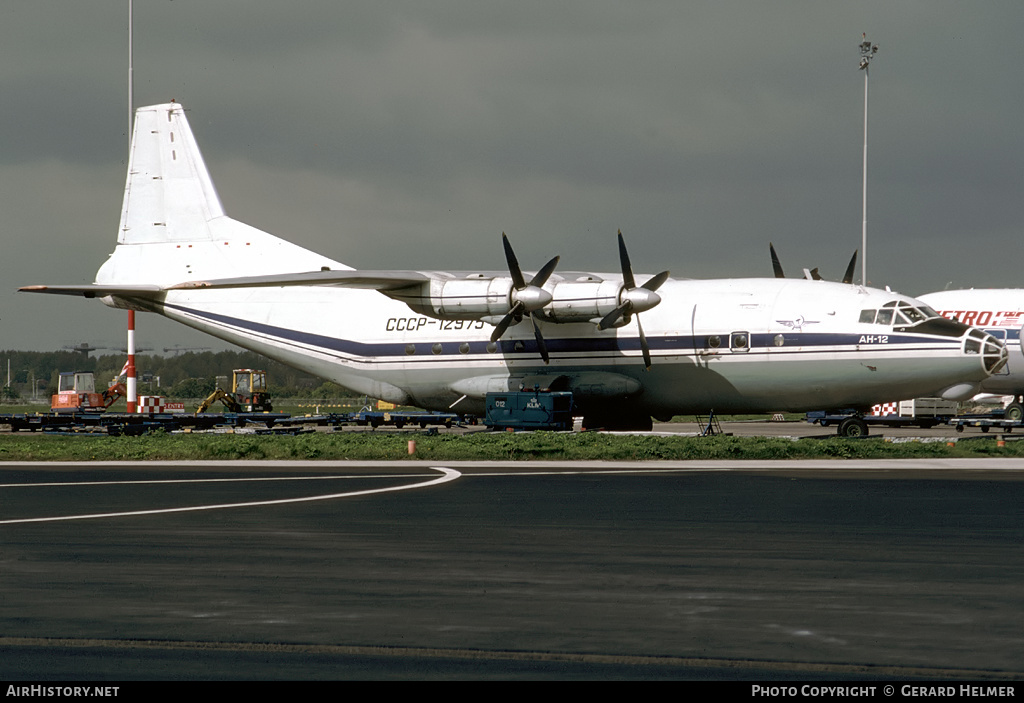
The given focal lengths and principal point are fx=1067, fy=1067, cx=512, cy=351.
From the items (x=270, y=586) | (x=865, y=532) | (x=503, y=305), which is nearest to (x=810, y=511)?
(x=865, y=532)

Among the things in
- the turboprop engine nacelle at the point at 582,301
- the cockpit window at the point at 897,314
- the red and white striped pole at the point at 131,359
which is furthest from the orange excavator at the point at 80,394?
the cockpit window at the point at 897,314

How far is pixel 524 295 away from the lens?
113 feet

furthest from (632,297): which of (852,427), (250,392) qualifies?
(250,392)

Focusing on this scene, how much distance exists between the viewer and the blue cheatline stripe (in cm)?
3296

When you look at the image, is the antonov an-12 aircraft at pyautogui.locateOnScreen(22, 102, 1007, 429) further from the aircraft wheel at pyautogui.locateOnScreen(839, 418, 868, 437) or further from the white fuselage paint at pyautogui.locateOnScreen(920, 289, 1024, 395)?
the white fuselage paint at pyautogui.locateOnScreen(920, 289, 1024, 395)

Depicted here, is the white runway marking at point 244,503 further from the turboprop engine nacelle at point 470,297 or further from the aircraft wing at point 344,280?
the aircraft wing at point 344,280

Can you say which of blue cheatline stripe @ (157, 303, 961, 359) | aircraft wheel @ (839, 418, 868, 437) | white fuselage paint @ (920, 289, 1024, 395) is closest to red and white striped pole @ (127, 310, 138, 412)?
blue cheatline stripe @ (157, 303, 961, 359)

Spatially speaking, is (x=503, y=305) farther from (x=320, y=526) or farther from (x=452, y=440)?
(x=320, y=526)

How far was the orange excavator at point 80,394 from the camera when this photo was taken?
232 ft

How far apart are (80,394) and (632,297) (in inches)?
1958

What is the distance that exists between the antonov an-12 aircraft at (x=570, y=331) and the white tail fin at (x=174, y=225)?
0.09m

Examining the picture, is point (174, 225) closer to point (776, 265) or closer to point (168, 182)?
point (168, 182)

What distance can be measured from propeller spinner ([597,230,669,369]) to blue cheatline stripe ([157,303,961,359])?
2.79 ft
